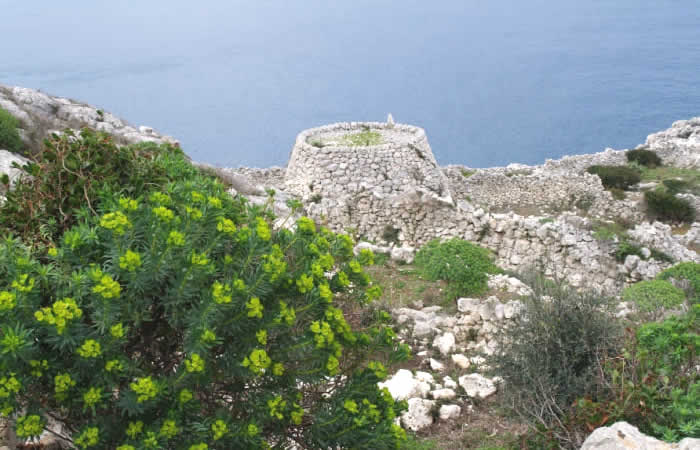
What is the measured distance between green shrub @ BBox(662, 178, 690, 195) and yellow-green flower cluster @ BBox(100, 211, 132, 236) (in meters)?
24.9

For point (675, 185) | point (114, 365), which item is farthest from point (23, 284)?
point (675, 185)

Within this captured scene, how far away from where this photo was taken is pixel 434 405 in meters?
6.01

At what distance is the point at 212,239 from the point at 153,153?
176 cm

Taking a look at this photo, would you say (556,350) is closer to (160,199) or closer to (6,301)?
(160,199)

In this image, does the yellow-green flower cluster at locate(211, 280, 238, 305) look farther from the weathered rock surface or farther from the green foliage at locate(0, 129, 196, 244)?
the weathered rock surface

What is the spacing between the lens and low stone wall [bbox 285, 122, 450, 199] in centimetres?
1719

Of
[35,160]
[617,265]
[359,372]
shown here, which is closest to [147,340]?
[359,372]

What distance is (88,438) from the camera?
2.58 metres

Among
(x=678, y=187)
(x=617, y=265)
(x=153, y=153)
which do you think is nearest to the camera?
A: (x=153, y=153)

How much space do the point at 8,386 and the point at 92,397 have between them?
35cm

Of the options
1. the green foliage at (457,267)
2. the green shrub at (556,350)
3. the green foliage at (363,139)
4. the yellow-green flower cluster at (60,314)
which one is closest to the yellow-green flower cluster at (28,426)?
the yellow-green flower cluster at (60,314)

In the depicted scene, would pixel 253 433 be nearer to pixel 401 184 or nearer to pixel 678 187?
pixel 401 184

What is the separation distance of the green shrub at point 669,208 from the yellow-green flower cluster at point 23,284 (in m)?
→ 22.3

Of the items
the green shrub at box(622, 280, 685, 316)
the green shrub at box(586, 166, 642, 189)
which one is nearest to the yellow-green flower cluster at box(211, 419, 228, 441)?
the green shrub at box(622, 280, 685, 316)
